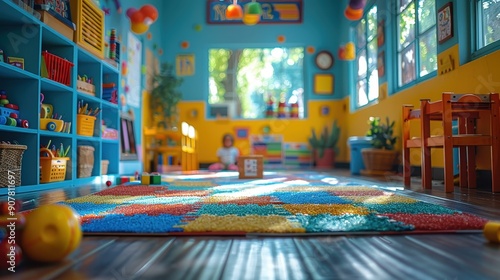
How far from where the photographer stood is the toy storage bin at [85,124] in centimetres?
317

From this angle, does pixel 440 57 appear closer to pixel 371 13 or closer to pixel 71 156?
pixel 371 13

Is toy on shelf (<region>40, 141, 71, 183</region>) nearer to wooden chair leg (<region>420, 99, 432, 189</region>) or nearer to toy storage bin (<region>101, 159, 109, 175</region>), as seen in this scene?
toy storage bin (<region>101, 159, 109, 175</region>)

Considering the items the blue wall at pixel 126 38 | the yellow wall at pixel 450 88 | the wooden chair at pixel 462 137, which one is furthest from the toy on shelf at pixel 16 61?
the yellow wall at pixel 450 88

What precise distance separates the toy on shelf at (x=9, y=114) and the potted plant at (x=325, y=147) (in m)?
4.87

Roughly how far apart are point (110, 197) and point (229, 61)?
5.55 metres

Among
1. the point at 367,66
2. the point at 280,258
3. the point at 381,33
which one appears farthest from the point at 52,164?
the point at 367,66

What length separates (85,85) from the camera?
3305mm

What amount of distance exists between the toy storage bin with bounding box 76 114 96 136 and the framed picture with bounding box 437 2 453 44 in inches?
122

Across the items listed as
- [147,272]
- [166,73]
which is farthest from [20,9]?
[166,73]

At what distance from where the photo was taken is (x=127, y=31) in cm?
507

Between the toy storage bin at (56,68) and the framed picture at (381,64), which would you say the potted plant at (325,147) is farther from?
the toy storage bin at (56,68)

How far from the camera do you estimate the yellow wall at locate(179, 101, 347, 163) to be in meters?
6.77

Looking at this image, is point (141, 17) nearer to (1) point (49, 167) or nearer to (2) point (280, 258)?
(1) point (49, 167)

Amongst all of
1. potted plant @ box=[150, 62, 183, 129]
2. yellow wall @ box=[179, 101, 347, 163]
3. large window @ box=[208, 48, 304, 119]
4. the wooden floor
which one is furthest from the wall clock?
the wooden floor
